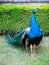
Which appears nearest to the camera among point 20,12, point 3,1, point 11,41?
point 11,41

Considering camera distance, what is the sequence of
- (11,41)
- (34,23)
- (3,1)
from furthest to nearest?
(3,1) < (11,41) < (34,23)

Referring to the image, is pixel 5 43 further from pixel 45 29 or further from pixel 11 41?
pixel 45 29

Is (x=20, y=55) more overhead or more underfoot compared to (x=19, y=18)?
more underfoot

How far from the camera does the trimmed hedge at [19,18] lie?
30.2ft

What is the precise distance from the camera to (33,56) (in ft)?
25.6

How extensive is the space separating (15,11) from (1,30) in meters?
0.64

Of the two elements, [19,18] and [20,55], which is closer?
[20,55]

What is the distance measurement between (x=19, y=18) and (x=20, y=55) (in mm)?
1630

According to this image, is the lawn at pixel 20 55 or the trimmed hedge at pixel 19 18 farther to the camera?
the trimmed hedge at pixel 19 18

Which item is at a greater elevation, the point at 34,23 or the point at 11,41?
the point at 34,23

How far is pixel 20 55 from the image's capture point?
786 centimetres

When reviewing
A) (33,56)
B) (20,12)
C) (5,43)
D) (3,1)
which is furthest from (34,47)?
(3,1)

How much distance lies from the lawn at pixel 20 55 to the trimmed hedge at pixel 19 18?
2.17 feet

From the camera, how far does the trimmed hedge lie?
920cm
